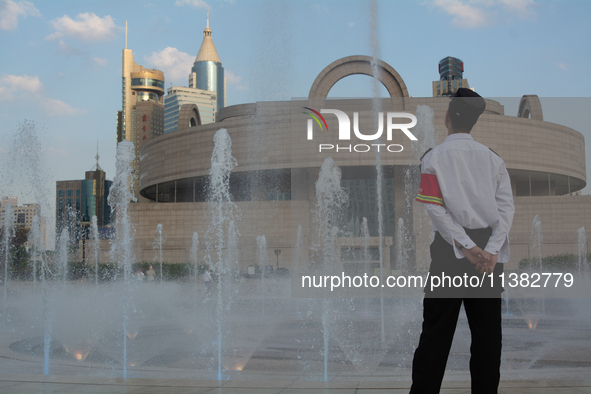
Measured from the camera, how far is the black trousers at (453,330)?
2.36m

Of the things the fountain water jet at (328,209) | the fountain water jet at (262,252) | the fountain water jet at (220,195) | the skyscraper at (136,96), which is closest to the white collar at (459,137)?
the fountain water jet at (328,209)

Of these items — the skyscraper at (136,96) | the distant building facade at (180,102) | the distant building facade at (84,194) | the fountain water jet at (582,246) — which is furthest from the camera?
the distant building facade at (180,102)

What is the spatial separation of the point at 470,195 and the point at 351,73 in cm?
3335

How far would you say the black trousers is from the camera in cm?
236

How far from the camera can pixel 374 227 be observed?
125ft

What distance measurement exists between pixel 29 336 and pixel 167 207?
3003 centimetres

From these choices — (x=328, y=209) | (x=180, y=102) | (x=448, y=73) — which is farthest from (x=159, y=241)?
(x=180, y=102)

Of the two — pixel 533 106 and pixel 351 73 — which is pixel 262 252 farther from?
pixel 533 106

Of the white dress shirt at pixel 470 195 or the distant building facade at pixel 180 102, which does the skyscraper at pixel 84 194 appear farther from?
the white dress shirt at pixel 470 195

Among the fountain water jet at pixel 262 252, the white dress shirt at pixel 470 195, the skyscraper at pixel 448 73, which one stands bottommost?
the fountain water jet at pixel 262 252

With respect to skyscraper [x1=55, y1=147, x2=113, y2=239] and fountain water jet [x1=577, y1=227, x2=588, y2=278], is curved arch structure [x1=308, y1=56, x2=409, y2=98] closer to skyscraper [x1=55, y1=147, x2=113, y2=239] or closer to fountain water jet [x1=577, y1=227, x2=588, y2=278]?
fountain water jet [x1=577, y1=227, x2=588, y2=278]

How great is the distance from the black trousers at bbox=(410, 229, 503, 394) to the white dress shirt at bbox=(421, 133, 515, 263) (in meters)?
0.12

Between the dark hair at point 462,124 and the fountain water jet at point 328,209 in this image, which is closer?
the dark hair at point 462,124

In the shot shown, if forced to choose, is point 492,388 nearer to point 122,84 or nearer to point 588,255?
point 588,255
